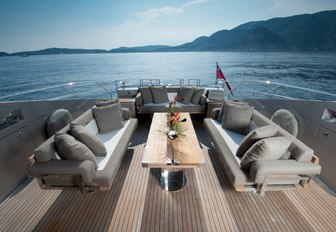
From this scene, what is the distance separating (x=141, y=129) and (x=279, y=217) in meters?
2.78

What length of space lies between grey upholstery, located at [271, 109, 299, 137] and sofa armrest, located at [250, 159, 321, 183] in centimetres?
88

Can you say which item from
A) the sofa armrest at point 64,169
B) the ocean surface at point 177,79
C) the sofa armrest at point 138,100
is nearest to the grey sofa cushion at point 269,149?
the ocean surface at point 177,79

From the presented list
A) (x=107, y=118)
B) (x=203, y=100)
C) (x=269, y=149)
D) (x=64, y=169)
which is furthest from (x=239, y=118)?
(x=64, y=169)

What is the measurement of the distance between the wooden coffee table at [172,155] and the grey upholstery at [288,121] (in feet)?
4.43

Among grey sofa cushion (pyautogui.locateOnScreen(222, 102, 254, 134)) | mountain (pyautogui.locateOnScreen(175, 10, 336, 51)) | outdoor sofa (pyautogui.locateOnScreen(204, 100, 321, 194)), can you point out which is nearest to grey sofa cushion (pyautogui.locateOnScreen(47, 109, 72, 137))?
outdoor sofa (pyautogui.locateOnScreen(204, 100, 321, 194))

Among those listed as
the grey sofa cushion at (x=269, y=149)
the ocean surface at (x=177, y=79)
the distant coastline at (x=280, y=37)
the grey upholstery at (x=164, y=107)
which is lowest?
the ocean surface at (x=177, y=79)

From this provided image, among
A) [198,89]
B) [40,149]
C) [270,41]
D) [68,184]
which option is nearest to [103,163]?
[68,184]

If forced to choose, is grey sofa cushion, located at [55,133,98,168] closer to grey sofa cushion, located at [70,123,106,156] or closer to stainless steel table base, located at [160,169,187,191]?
grey sofa cushion, located at [70,123,106,156]

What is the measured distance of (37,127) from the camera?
8.60ft

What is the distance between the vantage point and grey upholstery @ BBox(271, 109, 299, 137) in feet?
7.64

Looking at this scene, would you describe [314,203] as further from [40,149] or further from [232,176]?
[40,149]

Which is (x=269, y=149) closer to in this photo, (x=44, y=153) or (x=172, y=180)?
(x=172, y=180)

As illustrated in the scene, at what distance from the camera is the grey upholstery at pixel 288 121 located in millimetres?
2328

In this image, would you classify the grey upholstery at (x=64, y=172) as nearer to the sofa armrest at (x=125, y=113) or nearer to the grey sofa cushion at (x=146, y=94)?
the sofa armrest at (x=125, y=113)
